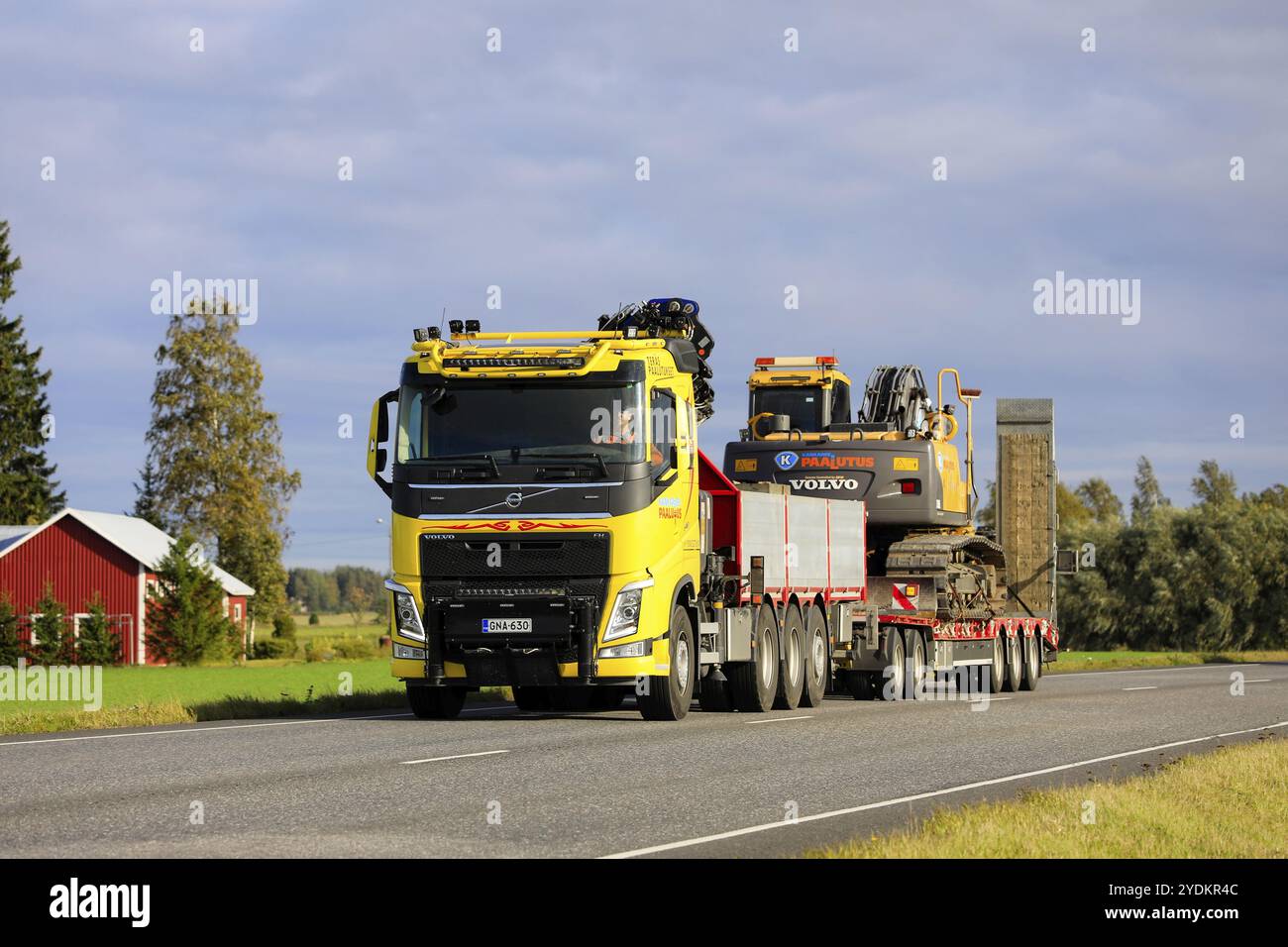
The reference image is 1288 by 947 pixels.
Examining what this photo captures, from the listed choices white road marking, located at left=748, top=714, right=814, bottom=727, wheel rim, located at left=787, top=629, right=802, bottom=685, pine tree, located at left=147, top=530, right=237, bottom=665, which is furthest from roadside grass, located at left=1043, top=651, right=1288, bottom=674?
pine tree, located at left=147, top=530, right=237, bottom=665

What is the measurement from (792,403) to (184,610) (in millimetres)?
38868

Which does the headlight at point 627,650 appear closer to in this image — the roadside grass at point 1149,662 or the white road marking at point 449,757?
the white road marking at point 449,757

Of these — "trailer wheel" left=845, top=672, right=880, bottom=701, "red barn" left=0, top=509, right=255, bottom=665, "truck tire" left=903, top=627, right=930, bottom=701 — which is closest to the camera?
"trailer wheel" left=845, top=672, right=880, bottom=701

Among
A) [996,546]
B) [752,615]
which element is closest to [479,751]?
[752,615]

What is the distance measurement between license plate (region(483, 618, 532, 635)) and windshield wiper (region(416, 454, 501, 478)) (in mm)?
1485

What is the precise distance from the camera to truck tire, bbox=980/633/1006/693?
30141mm

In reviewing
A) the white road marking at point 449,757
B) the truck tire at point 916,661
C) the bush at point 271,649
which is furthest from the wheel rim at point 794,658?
the bush at point 271,649

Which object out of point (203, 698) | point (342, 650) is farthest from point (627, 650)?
point (342, 650)

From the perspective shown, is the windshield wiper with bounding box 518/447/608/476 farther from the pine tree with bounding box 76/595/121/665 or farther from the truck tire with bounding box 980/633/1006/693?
A: the pine tree with bounding box 76/595/121/665

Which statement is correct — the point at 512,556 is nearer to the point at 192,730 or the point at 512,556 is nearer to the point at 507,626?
the point at 507,626

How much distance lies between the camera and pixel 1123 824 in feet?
34.9

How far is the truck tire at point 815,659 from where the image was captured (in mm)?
23516

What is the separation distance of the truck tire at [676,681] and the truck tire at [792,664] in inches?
102
